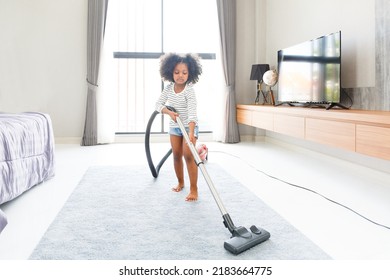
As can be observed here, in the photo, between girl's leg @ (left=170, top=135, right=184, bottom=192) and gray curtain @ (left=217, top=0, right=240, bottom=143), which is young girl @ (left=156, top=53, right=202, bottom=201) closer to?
girl's leg @ (left=170, top=135, right=184, bottom=192)

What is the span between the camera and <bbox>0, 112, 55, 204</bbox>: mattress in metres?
2.13

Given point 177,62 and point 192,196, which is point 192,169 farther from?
point 177,62

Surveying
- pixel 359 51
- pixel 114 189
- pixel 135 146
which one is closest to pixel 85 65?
pixel 135 146

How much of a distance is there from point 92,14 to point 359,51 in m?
3.57

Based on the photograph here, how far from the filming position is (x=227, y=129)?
521 cm

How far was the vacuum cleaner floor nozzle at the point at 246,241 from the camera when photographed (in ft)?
4.88

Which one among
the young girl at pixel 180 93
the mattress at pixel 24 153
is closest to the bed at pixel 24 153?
the mattress at pixel 24 153

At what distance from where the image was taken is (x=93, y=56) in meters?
4.98

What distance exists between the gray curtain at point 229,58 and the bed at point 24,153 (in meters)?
2.86

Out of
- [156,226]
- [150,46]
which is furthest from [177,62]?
[150,46]

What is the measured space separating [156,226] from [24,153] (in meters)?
1.17

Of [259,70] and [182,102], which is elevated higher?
[259,70]

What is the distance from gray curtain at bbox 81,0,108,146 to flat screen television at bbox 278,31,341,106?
2.52 m

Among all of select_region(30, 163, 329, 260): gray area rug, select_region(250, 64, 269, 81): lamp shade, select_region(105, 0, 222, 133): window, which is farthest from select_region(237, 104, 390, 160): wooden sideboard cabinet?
select_region(105, 0, 222, 133): window
